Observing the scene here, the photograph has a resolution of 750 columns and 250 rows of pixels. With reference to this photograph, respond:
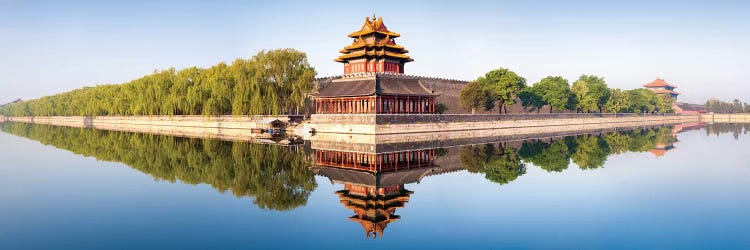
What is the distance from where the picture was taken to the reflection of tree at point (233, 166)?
14.4 meters

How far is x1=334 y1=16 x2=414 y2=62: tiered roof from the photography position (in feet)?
144

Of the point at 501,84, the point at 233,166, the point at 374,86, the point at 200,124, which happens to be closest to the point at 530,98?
the point at 501,84

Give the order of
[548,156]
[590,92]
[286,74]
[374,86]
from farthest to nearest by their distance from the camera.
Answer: [590,92] < [286,74] < [374,86] < [548,156]

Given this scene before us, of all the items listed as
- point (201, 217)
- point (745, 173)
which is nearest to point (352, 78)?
point (745, 173)

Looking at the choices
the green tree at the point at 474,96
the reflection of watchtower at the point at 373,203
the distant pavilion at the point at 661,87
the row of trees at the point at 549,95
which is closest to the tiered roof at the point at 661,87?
the distant pavilion at the point at 661,87

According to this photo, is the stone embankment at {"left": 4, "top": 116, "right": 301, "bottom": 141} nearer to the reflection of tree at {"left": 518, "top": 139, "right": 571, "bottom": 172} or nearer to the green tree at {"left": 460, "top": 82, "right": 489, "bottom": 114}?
the green tree at {"left": 460, "top": 82, "right": 489, "bottom": 114}

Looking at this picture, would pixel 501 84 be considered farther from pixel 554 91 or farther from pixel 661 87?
pixel 661 87

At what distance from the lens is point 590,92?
64.8 metres

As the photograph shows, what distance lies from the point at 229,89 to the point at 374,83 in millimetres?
14356

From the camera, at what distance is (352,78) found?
4331 centimetres

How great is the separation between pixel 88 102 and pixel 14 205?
72.2 m

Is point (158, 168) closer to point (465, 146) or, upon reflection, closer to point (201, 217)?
point (201, 217)

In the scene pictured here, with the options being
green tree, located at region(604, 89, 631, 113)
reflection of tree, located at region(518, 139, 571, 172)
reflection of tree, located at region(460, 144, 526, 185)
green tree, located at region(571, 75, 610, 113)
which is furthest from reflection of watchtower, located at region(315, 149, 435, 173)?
green tree, located at region(604, 89, 631, 113)

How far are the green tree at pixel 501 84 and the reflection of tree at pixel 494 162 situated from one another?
936 inches
